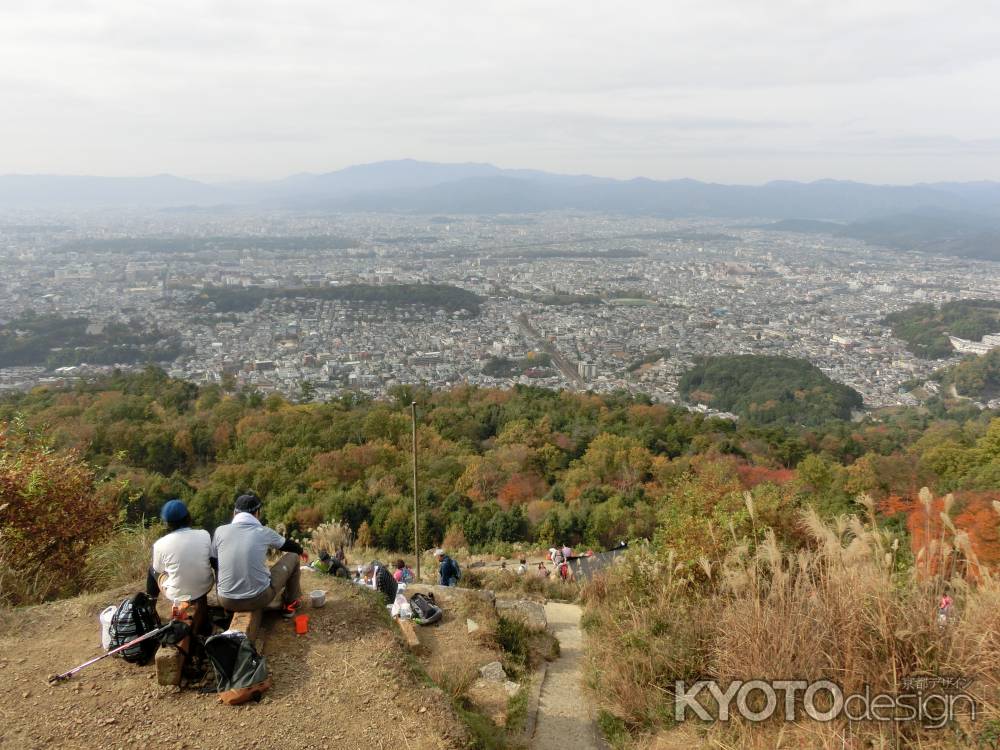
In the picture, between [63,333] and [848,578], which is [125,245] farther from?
[848,578]

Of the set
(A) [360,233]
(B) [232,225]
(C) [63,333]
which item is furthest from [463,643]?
(B) [232,225]

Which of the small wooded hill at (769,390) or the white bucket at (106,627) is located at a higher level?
the white bucket at (106,627)

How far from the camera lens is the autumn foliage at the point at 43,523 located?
16.7 ft

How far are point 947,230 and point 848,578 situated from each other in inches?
6593

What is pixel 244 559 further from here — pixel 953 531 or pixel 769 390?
pixel 769 390

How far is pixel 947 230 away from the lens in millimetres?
135500

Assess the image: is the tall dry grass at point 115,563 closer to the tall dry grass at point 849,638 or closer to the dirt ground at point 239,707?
the dirt ground at point 239,707

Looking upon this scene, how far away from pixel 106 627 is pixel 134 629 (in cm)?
19

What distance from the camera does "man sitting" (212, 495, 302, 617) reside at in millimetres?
3840

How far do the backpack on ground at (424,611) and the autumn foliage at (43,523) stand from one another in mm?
3013

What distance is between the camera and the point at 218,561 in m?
3.90

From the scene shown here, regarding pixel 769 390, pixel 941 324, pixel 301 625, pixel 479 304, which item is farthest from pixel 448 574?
pixel 941 324

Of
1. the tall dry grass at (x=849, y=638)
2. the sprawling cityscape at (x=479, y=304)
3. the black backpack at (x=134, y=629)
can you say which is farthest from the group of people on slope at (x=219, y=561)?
the sprawling cityscape at (x=479, y=304)

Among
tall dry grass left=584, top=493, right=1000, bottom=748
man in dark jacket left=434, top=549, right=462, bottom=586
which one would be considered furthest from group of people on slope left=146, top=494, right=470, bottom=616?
man in dark jacket left=434, top=549, right=462, bottom=586
